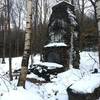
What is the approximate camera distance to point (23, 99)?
805 cm

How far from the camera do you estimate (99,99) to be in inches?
321

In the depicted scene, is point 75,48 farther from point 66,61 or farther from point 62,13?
point 62,13

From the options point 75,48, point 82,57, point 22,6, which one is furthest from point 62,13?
point 22,6

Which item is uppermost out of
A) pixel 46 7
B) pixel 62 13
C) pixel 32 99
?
pixel 46 7

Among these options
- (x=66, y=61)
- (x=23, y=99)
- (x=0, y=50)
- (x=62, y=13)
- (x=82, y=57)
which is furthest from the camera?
(x=0, y=50)

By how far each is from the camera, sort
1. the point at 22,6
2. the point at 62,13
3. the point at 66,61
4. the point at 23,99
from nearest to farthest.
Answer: the point at 23,99 → the point at 66,61 → the point at 62,13 → the point at 22,6

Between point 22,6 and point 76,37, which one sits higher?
point 22,6

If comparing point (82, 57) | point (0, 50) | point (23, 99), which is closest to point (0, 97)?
point (23, 99)

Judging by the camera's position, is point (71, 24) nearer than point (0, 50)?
Yes

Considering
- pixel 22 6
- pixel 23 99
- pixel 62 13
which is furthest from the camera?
pixel 22 6

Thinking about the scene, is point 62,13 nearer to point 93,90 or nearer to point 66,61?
point 66,61

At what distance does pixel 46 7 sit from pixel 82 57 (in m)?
13.7

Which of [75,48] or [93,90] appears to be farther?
[75,48]

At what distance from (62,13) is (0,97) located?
16013 millimetres
